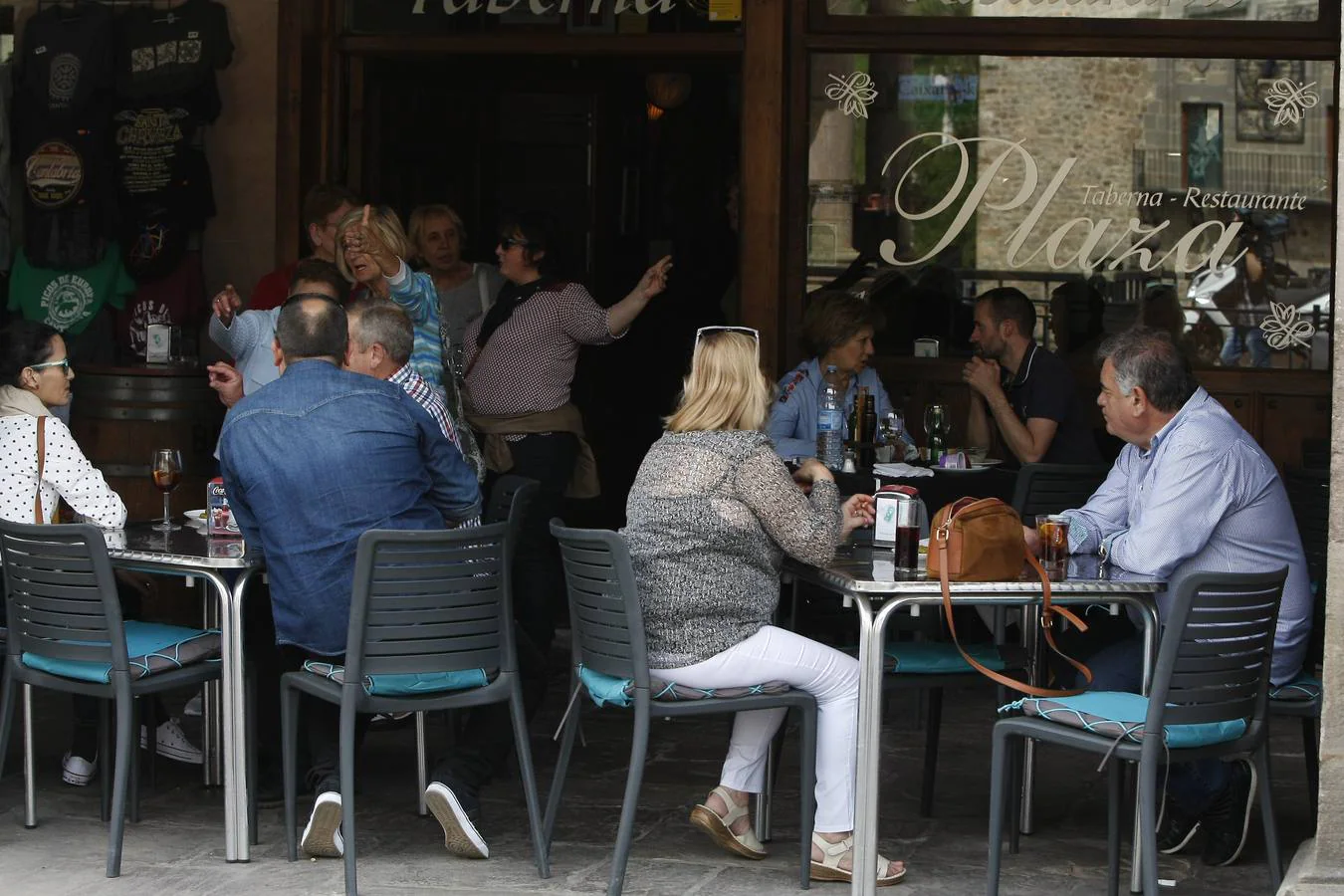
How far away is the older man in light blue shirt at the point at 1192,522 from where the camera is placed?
4.62 meters

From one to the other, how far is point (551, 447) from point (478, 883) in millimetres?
2600

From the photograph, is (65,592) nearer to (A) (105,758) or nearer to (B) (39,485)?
(B) (39,485)

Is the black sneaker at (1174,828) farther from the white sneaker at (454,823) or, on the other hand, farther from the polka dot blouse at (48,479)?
the polka dot blouse at (48,479)

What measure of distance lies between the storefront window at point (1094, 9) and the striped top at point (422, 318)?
100 inches

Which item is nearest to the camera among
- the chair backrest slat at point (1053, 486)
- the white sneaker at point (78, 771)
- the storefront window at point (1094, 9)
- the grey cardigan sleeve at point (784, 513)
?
the grey cardigan sleeve at point (784, 513)

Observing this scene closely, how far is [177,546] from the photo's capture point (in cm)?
513

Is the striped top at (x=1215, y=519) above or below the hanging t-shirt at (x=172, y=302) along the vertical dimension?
below

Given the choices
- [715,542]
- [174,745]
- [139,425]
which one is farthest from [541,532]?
[715,542]

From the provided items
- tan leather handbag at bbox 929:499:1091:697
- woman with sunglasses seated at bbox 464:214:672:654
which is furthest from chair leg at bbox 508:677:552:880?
woman with sunglasses seated at bbox 464:214:672:654

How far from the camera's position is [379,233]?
246 inches

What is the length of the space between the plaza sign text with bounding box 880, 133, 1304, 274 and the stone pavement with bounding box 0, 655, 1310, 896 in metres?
2.53

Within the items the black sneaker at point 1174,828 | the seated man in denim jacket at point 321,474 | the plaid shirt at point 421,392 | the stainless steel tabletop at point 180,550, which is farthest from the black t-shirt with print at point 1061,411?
the stainless steel tabletop at point 180,550

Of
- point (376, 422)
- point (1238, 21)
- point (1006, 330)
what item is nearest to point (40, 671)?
point (376, 422)

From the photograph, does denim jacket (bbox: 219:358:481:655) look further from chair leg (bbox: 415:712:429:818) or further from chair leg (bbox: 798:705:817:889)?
chair leg (bbox: 798:705:817:889)
